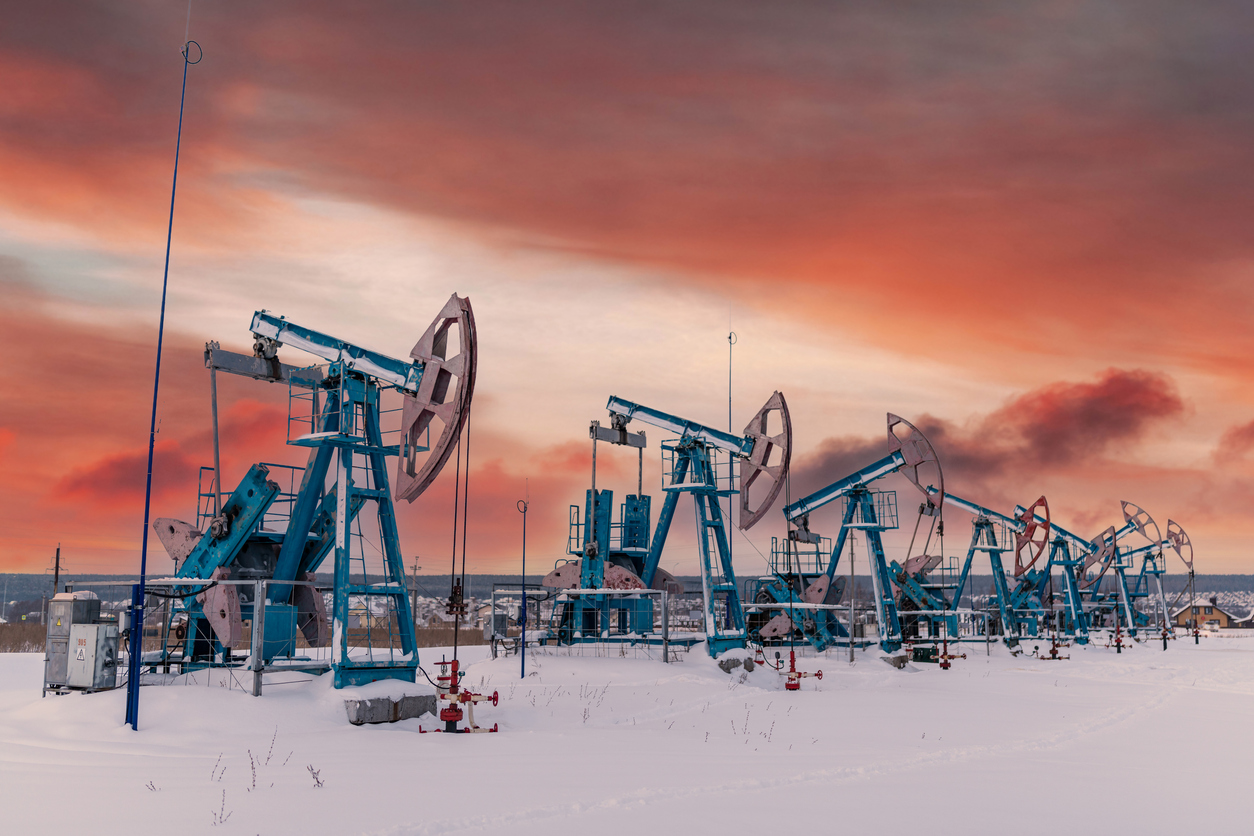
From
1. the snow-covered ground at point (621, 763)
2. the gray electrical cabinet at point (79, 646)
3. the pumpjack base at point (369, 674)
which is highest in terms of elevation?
the gray electrical cabinet at point (79, 646)

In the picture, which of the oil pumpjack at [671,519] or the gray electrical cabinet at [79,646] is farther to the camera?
the oil pumpjack at [671,519]

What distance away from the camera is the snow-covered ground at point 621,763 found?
924cm

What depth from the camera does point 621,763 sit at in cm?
1223

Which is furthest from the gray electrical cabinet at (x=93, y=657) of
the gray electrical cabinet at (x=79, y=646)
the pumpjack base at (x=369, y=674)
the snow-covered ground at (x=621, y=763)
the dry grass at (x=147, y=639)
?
the dry grass at (x=147, y=639)

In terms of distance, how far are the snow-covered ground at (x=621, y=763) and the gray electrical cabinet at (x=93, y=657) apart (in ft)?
1.56

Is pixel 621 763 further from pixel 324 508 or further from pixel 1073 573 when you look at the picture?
pixel 1073 573

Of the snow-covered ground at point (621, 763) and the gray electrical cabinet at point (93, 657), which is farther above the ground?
the gray electrical cabinet at point (93, 657)

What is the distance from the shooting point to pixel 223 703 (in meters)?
14.0

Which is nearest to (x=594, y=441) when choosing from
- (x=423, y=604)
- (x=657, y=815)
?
(x=657, y=815)

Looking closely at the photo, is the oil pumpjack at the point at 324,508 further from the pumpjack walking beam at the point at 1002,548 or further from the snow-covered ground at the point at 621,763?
the pumpjack walking beam at the point at 1002,548

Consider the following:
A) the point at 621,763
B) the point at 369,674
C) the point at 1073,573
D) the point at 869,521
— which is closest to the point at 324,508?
the point at 369,674

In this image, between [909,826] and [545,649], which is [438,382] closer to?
[909,826]

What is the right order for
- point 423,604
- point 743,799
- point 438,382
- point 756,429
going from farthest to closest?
1. point 423,604
2. point 756,429
3. point 438,382
4. point 743,799

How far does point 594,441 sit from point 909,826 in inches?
774
